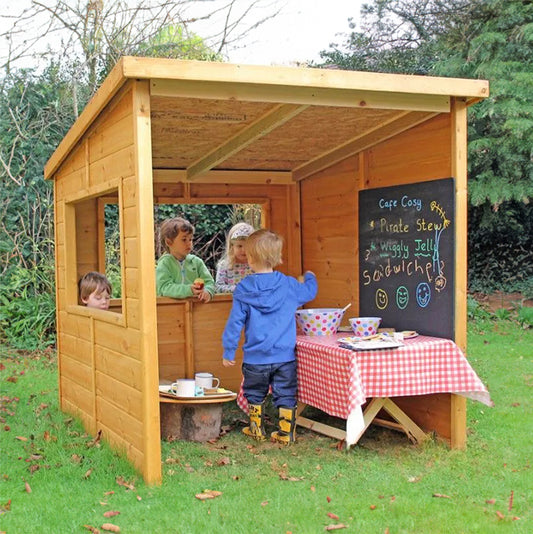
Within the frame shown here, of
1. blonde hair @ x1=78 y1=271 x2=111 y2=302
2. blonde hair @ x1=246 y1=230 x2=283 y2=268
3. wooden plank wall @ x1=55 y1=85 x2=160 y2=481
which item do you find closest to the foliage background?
wooden plank wall @ x1=55 y1=85 x2=160 y2=481

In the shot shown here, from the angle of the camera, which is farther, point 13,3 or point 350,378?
point 13,3

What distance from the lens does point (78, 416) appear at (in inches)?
258

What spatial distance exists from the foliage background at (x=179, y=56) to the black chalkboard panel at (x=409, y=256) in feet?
19.4

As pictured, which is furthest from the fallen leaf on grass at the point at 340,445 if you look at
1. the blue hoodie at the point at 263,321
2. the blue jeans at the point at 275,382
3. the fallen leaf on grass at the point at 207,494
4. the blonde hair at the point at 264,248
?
the blonde hair at the point at 264,248

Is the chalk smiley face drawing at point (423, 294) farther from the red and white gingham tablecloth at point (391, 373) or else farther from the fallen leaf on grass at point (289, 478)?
the fallen leaf on grass at point (289, 478)

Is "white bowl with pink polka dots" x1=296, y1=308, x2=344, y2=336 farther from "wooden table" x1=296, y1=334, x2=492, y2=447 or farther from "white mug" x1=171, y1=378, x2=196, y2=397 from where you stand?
"white mug" x1=171, y1=378, x2=196, y2=397

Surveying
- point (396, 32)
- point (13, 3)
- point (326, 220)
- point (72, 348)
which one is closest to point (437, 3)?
point (396, 32)

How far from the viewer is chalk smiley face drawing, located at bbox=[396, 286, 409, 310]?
5973mm

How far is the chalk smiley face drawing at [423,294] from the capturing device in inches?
226

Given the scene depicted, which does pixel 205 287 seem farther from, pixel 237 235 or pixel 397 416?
pixel 397 416

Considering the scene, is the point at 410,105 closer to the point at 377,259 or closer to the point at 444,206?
the point at 444,206

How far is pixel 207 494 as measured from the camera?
461cm

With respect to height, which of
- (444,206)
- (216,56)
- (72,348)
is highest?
(216,56)

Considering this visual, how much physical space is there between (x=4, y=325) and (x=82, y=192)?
207 inches
